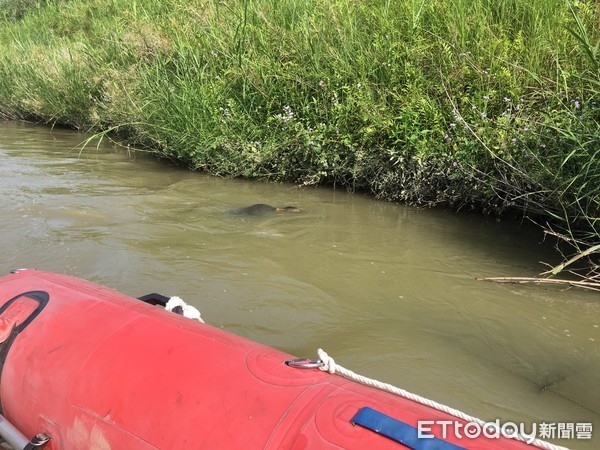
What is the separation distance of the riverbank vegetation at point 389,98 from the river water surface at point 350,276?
35 cm

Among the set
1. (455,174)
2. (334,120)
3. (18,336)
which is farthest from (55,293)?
(334,120)

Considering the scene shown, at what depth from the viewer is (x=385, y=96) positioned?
16.6 ft

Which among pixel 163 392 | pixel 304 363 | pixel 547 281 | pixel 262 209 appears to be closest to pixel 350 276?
pixel 547 281

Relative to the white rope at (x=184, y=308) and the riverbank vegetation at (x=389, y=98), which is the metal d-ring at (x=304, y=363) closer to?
the white rope at (x=184, y=308)

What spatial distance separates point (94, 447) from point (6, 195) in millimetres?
4670

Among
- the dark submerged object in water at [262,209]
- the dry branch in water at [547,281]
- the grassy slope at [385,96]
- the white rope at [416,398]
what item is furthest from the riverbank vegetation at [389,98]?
the white rope at [416,398]

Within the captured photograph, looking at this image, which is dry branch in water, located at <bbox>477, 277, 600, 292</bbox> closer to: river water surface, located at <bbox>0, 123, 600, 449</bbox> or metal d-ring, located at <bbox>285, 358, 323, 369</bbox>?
river water surface, located at <bbox>0, 123, 600, 449</bbox>

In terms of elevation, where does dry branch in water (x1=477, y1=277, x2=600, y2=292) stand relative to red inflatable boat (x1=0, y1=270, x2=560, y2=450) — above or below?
below

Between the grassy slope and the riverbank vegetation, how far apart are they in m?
0.02

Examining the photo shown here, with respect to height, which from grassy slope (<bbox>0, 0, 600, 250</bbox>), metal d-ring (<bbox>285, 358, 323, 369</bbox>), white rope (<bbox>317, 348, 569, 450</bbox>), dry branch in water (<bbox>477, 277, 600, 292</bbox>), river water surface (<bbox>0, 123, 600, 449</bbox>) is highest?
grassy slope (<bbox>0, 0, 600, 250</bbox>)

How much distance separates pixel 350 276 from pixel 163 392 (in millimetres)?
2237

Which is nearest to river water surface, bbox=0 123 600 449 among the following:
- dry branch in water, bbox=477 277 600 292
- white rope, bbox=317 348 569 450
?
dry branch in water, bbox=477 277 600 292

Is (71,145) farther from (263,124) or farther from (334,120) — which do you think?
(334,120)

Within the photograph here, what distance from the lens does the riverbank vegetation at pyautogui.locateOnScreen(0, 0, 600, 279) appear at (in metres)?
3.93
